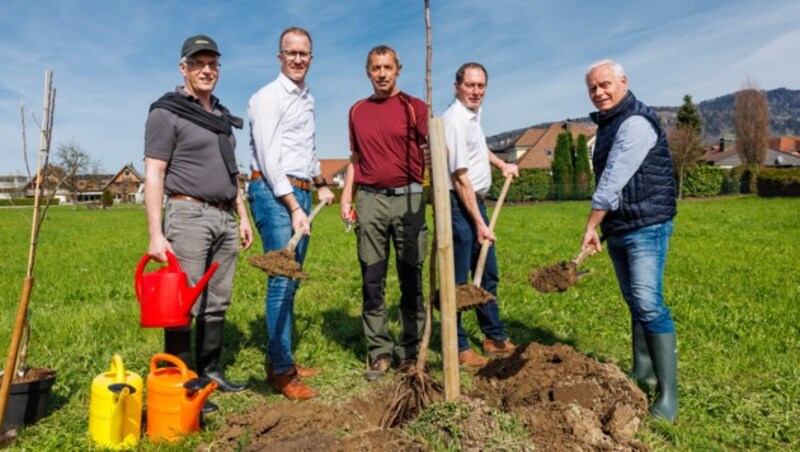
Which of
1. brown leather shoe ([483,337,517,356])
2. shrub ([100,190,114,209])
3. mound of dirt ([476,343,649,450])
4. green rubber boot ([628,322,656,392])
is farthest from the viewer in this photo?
shrub ([100,190,114,209])

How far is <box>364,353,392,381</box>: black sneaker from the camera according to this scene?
438cm

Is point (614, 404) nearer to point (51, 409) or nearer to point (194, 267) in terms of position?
point (194, 267)

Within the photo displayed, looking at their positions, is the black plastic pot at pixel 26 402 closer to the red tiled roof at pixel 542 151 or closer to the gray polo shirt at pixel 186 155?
the gray polo shirt at pixel 186 155

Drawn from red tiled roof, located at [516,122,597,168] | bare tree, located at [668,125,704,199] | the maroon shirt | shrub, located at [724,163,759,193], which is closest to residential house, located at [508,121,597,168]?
red tiled roof, located at [516,122,597,168]

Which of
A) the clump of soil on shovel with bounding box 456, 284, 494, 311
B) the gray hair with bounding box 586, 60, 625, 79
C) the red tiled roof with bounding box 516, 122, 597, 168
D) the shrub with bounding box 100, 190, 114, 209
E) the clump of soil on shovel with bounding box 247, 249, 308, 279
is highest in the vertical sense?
the red tiled roof with bounding box 516, 122, 597, 168

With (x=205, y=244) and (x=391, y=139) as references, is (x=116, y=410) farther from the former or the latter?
(x=391, y=139)

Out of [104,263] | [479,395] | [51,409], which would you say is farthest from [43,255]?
[479,395]

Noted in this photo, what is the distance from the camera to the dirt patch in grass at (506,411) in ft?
9.26

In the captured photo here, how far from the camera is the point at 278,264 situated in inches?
131

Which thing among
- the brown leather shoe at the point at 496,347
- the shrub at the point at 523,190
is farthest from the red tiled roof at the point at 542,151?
the brown leather shoe at the point at 496,347

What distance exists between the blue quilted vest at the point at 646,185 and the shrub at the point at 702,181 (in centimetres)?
4353

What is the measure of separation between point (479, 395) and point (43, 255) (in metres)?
12.2

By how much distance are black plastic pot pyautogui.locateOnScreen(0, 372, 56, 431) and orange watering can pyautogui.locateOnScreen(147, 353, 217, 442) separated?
80cm

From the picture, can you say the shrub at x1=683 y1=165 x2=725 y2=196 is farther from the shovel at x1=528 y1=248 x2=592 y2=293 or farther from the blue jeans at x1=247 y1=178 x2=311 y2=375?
the blue jeans at x1=247 y1=178 x2=311 y2=375
